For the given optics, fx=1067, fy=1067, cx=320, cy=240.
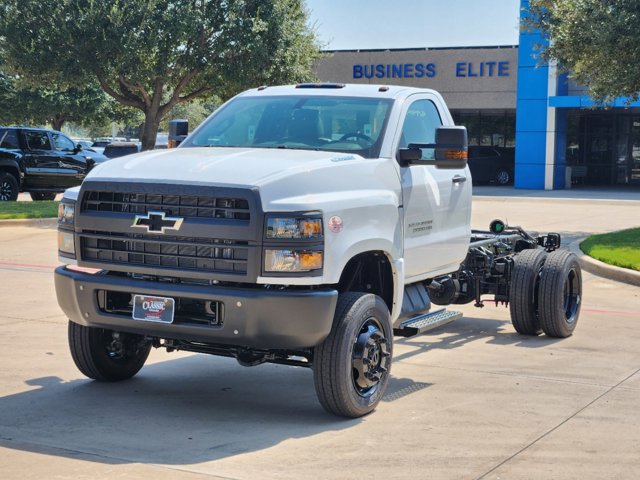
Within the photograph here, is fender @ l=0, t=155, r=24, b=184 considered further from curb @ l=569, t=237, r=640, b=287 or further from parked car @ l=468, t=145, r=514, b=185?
parked car @ l=468, t=145, r=514, b=185

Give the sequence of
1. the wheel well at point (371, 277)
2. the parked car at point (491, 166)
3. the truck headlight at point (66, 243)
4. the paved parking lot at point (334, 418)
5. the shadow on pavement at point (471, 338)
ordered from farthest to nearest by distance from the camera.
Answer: the parked car at point (491, 166) → the shadow on pavement at point (471, 338) → the wheel well at point (371, 277) → the truck headlight at point (66, 243) → the paved parking lot at point (334, 418)

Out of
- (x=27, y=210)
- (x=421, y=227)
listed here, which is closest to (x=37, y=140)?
(x=27, y=210)

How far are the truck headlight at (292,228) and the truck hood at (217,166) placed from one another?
253 millimetres

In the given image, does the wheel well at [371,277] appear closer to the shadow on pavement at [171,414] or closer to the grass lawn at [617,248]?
the shadow on pavement at [171,414]

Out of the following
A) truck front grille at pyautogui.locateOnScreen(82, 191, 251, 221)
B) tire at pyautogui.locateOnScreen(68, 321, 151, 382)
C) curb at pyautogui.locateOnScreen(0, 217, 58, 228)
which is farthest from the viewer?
curb at pyautogui.locateOnScreen(0, 217, 58, 228)

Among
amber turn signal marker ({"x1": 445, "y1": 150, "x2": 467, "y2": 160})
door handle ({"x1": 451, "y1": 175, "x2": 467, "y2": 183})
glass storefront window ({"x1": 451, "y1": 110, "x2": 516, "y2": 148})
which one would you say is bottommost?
door handle ({"x1": 451, "y1": 175, "x2": 467, "y2": 183})

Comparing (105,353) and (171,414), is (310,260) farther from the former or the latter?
(105,353)

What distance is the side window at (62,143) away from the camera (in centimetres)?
2659

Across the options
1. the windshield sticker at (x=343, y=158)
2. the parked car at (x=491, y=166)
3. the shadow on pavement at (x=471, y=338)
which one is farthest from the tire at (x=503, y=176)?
the windshield sticker at (x=343, y=158)

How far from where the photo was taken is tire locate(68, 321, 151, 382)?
7.42m

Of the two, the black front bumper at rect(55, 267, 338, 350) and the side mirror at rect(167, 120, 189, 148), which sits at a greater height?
the side mirror at rect(167, 120, 189, 148)

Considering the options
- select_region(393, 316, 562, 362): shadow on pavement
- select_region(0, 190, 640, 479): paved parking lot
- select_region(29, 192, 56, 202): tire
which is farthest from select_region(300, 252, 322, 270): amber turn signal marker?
select_region(29, 192, 56, 202): tire

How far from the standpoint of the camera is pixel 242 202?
629 centimetres

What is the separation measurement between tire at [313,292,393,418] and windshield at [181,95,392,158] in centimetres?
118
